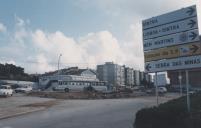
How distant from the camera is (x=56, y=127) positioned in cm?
1917

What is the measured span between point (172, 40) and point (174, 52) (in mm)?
445

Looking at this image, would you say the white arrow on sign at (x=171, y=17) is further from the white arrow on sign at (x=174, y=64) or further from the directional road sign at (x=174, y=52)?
the white arrow on sign at (x=174, y=64)

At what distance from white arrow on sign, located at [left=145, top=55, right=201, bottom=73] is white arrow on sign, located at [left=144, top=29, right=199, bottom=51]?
58 centimetres

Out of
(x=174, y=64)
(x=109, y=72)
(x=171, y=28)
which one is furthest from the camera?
(x=109, y=72)

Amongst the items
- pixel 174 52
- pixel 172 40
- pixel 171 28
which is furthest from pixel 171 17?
pixel 174 52

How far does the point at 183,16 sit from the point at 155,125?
388cm

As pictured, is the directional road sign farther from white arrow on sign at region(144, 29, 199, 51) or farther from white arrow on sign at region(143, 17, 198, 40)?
white arrow on sign at region(143, 17, 198, 40)

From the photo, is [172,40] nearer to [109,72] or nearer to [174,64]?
[174,64]

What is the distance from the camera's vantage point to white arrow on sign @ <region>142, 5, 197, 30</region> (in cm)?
1296

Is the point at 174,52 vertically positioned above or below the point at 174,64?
above

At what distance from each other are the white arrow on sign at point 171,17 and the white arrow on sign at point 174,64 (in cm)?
142

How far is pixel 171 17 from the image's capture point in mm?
13695

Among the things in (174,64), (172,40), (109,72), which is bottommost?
(174,64)

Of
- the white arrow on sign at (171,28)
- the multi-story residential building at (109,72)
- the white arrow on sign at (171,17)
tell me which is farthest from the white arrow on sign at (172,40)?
the multi-story residential building at (109,72)
